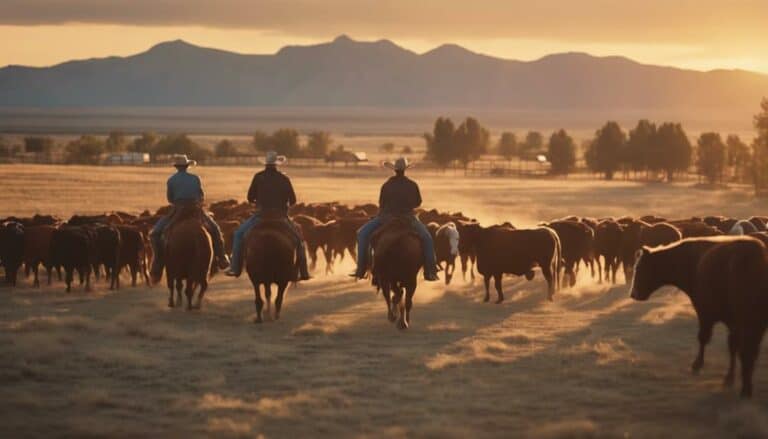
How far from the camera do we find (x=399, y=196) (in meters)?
19.6

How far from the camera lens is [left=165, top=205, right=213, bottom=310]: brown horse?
20406 millimetres

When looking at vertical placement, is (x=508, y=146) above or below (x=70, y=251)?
below

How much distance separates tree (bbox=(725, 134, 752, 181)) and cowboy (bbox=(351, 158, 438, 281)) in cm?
7688

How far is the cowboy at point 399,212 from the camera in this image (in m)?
19.4

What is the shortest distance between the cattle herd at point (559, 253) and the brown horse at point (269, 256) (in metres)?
0.48

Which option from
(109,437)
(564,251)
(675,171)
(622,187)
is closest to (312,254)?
(564,251)

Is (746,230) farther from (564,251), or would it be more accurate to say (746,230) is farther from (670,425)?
(670,425)

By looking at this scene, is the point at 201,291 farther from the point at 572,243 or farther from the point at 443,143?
the point at 443,143

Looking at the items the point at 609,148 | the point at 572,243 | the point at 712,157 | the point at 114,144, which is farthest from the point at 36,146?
the point at 572,243

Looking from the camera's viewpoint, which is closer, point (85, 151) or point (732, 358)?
point (732, 358)

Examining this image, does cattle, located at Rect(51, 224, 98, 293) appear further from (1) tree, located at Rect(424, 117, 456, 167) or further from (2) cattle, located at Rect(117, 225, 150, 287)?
(1) tree, located at Rect(424, 117, 456, 167)

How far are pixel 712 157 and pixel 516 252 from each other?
73750 millimetres

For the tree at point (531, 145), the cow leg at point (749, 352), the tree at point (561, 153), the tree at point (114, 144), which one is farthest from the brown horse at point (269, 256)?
the tree at point (531, 145)

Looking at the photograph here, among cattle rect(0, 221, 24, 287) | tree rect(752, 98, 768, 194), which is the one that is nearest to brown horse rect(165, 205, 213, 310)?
Answer: cattle rect(0, 221, 24, 287)
